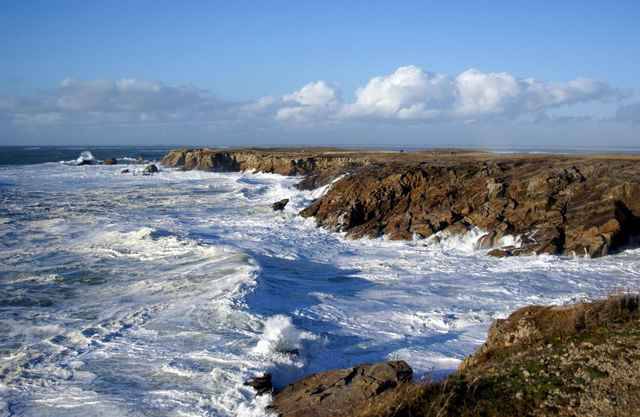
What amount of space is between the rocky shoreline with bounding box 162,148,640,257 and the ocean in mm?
888

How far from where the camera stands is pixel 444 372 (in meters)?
8.33

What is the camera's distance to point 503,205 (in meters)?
22.0

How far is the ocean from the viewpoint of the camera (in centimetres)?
820

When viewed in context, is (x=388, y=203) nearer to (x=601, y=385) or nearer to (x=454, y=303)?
(x=454, y=303)

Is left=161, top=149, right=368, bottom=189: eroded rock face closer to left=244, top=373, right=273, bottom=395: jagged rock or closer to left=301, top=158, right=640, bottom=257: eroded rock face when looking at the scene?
left=301, top=158, right=640, bottom=257: eroded rock face

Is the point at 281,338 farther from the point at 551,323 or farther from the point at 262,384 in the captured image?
the point at 551,323

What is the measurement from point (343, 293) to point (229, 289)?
3.13m

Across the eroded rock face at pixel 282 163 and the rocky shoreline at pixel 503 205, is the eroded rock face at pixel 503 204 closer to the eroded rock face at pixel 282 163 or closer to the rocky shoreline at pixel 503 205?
the rocky shoreline at pixel 503 205

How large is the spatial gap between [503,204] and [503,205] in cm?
8

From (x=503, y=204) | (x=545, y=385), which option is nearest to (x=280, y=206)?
(x=503, y=204)

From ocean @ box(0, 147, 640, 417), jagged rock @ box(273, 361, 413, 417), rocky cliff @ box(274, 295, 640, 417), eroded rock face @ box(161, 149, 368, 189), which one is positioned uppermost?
eroded rock face @ box(161, 149, 368, 189)

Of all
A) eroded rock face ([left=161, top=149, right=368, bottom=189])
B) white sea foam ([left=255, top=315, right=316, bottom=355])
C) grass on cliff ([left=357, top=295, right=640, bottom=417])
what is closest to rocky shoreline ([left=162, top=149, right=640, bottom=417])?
grass on cliff ([left=357, top=295, right=640, bottom=417])

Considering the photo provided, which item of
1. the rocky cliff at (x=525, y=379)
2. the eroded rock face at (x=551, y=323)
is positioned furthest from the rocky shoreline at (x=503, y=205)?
the rocky cliff at (x=525, y=379)

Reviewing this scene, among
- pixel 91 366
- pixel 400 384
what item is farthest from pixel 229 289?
pixel 400 384
